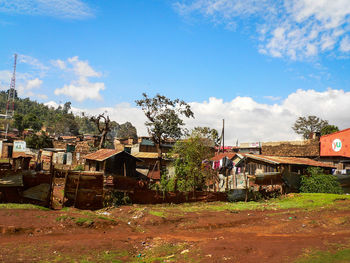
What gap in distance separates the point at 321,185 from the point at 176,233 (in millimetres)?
15082

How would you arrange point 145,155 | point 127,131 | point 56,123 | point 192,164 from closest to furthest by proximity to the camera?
point 192,164
point 145,155
point 56,123
point 127,131

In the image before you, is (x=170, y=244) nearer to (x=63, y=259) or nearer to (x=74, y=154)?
(x=63, y=259)

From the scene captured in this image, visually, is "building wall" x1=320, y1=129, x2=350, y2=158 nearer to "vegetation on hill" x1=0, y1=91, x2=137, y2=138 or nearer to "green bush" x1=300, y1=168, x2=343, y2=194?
"green bush" x1=300, y1=168, x2=343, y2=194

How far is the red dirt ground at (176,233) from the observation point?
8.01m

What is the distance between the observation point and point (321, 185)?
21266 mm

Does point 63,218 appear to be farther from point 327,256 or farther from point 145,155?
point 145,155

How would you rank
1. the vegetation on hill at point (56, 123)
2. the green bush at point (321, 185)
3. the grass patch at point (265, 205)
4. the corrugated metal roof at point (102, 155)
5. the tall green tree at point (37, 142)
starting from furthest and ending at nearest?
the vegetation on hill at point (56, 123) → the tall green tree at point (37, 142) → the corrugated metal roof at point (102, 155) → the green bush at point (321, 185) → the grass patch at point (265, 205)

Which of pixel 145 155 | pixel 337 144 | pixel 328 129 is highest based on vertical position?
pixel 328 129

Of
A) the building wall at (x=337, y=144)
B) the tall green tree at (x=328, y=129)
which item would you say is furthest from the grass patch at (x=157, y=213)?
the tall green tree at (x=328, y=129)

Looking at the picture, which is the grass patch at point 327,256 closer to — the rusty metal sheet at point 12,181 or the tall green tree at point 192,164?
the tall green tree at point 192,164

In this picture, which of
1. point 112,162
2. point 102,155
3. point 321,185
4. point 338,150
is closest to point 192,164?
point 321,185

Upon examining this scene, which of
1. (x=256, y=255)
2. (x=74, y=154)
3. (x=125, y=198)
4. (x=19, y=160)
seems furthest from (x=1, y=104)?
(x=256, y=255)

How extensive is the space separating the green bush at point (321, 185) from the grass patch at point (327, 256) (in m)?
14.3

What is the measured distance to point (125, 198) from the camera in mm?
15023
